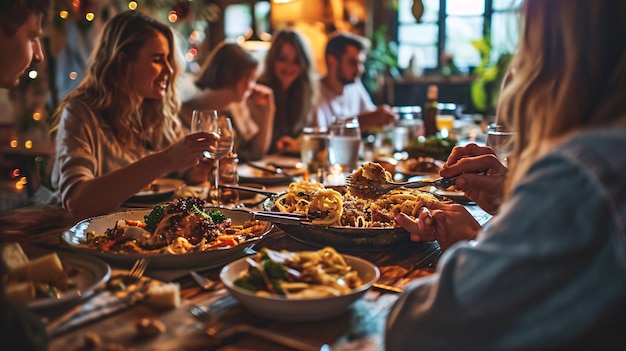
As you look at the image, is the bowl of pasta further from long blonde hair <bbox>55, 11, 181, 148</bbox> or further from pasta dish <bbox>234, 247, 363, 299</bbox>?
long blonde hair <bbox>55, 11, 181, 148</bbox>

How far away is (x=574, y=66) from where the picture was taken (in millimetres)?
837

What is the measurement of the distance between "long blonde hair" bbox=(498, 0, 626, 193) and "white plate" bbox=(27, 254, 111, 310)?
2.45 feet

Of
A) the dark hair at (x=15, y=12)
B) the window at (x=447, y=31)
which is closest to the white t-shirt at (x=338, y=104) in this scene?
the window at (x=447, y=31)

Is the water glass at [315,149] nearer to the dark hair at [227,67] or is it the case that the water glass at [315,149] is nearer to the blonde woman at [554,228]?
the dark hair at [227,67]

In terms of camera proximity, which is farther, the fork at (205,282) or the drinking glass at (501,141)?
the drinking glass at (501,141)

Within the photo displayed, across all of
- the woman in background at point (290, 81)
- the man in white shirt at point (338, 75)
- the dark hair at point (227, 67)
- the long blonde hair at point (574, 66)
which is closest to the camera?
the long blonde hair at point (574, 66)

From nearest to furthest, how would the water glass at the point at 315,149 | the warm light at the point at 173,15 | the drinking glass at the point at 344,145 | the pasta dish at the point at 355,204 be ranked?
the pasta dish at the point at 355,204, the drinking glass at the point at 344,145, the water glass at the point at 315,149, the warm light at the point at 173,15

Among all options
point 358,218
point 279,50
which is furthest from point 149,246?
point 279,50

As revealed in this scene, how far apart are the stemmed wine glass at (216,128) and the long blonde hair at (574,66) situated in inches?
46.3

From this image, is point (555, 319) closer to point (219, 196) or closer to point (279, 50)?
point (219, 196)

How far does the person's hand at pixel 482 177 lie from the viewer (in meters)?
1.53

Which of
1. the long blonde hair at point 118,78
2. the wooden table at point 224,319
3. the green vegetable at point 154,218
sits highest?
the long blonde hair at point 118,78

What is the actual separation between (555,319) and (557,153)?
0.69 feet

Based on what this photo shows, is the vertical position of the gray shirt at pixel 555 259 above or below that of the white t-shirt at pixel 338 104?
above
